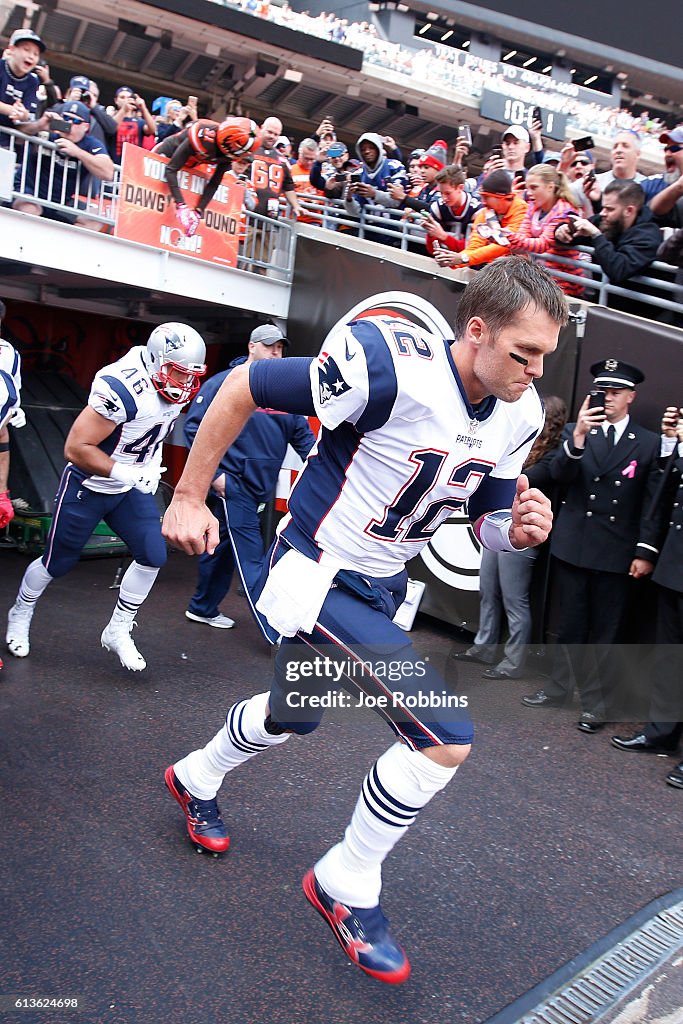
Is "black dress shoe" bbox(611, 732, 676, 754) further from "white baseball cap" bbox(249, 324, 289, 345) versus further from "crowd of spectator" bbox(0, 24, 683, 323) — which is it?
"white baseball cap" bbox(249, 324, 289, 345)

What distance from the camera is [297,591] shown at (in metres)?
2.80

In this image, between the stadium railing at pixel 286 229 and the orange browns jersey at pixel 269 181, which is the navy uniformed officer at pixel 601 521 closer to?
the stadium railing at pixel 286 229

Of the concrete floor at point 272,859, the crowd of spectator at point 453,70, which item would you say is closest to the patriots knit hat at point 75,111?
the concrete floor at point 272,859

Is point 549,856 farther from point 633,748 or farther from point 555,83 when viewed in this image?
point 555,83

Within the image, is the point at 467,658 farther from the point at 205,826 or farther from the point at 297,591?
the point at 297,591

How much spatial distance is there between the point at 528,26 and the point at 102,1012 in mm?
2891

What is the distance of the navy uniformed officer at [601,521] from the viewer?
5.84m

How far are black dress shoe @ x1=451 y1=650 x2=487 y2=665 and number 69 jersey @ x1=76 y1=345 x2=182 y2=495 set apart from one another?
9.77 feet

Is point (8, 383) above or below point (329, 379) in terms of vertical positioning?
below

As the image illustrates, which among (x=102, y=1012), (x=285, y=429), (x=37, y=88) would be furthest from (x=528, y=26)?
(x=37, y=88)

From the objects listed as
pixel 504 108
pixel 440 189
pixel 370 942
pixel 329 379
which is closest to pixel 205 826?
pixel 370 942

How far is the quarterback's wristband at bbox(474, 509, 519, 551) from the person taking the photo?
317 centimetres

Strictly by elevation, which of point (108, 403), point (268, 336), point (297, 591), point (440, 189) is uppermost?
point (440, 189)

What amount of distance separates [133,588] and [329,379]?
364 centimetres
